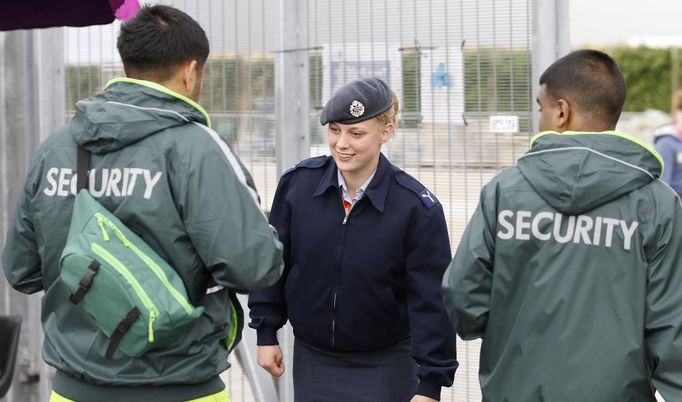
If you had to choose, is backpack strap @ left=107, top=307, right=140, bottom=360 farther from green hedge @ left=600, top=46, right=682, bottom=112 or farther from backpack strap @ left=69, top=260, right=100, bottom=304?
green hedge @ left=600, top=46, right=682, bottom=112

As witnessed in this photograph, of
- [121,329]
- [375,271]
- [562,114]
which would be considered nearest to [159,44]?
[121,329]

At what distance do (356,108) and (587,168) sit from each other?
0.92 m

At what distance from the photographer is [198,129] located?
10.3ft

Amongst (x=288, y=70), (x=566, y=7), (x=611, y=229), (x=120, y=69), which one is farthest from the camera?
(x=120, y=69)

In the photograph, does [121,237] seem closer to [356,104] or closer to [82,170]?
[82,170]

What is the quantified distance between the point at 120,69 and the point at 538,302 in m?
3.19

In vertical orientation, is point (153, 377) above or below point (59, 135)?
below

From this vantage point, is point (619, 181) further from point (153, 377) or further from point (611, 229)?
point (153, 377)

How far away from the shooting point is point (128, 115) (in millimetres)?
3092

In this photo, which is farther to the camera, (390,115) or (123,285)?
(390,115)

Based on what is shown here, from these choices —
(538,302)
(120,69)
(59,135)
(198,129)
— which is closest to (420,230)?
(538,302)

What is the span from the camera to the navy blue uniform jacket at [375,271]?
3.59 m

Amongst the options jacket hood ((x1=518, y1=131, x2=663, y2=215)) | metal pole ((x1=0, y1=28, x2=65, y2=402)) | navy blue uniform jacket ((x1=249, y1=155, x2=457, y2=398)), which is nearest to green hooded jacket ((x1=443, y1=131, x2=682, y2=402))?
jacket hood ((x1=518, y1=131, x2=663, y2=215))

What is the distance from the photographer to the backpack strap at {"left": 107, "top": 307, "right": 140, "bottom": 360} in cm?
295
